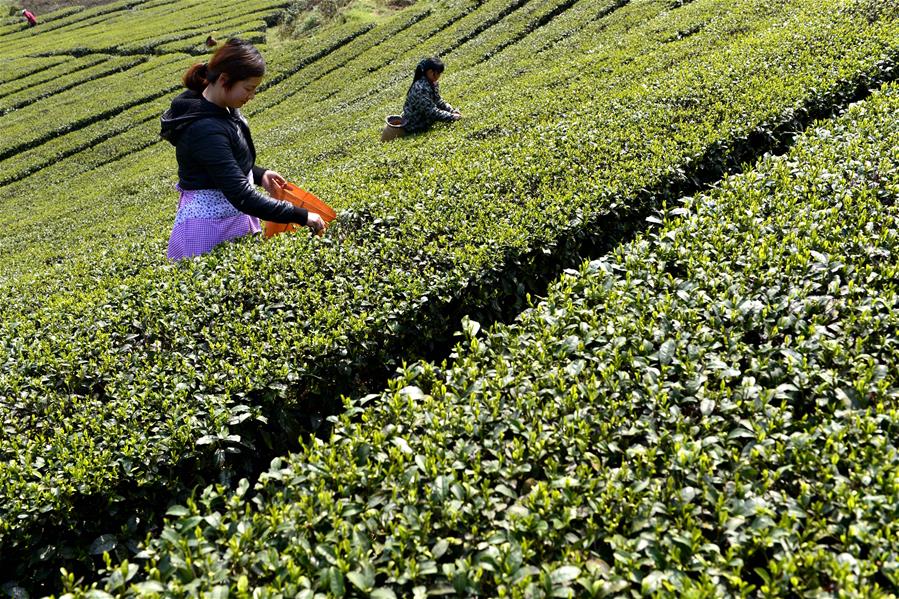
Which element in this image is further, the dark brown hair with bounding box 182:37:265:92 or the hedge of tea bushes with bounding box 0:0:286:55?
the hedge of tea bushes with bounding box 0:0:286:55

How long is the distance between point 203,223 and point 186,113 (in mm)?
1020

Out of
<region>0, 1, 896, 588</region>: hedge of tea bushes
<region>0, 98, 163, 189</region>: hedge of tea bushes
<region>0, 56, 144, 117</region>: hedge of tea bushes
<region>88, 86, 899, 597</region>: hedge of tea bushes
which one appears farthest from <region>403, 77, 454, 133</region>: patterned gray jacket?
<region>0, 56, 144, 117</region>: hedge of tea bushes

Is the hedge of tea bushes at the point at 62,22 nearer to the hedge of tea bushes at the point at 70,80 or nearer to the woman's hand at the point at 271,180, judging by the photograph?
the hedge of tea bushes at the point at 70,80

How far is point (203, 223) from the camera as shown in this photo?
5160mm

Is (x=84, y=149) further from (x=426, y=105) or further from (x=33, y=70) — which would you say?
(x=426, y=105)

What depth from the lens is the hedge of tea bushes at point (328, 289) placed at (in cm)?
335

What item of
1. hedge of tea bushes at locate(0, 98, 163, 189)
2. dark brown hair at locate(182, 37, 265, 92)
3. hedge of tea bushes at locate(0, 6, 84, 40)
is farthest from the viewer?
hedge of tea bushes at locate(0, 6, 84, 40)

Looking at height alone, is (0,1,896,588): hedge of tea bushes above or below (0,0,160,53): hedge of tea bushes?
below

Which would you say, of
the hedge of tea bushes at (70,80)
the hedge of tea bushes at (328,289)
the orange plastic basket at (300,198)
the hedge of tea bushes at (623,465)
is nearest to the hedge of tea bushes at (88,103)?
the hedge of tea bushes at (70,80)

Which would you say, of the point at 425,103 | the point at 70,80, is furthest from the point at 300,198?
the point at 70,80

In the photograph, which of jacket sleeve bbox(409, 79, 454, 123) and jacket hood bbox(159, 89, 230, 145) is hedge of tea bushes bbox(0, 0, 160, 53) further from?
jacket hood bbox(159, 89, 230, 145)

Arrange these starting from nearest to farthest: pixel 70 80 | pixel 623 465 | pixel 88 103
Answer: pixel 623 465 < pixel 88 103 < pixel 70 80

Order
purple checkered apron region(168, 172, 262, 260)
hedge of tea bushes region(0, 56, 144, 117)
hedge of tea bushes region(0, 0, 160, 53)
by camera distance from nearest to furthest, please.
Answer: purple checkered apron region(168, 172, 262, 260)
hedge of tea bushes region(0, 56, 144, 117)
hedge of tea bushes region(0, 0, 160, 53)

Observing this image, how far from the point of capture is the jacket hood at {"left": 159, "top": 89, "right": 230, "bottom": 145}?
174 inches
